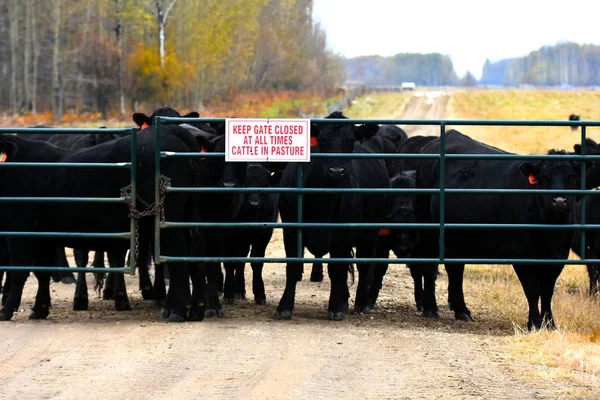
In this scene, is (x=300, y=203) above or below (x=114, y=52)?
below

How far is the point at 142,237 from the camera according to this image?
1029 centimetres

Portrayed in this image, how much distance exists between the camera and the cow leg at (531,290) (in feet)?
32.4

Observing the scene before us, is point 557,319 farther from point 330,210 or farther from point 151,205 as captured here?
point 151,205

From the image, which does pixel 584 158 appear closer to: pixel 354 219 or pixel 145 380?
pixel 354 219

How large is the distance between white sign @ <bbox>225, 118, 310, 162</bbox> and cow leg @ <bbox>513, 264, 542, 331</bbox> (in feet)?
8.23

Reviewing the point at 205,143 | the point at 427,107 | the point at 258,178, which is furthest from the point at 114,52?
the point at 205,143

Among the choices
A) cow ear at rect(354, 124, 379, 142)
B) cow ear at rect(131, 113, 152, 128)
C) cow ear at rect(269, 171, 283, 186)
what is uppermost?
cow ear at rect(131, 113, 152, 128)

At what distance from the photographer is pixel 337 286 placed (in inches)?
407

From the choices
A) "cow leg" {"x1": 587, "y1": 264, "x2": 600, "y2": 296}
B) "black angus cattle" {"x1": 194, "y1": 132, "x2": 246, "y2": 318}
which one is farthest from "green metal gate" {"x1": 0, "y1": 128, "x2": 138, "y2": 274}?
"cow leg" {"x1": 587, "y1": 264, "x2": 600, "y2": 296}

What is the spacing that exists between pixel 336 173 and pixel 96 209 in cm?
247

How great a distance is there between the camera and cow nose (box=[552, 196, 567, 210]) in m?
9.55

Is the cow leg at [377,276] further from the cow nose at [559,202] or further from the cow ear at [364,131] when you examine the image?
the cow nose at [559,202]

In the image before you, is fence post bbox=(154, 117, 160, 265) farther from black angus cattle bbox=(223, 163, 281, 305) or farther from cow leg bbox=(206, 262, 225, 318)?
black angus cattle bbox=(223, 163, 281, 305)

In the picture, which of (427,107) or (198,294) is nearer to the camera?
(198,294)
